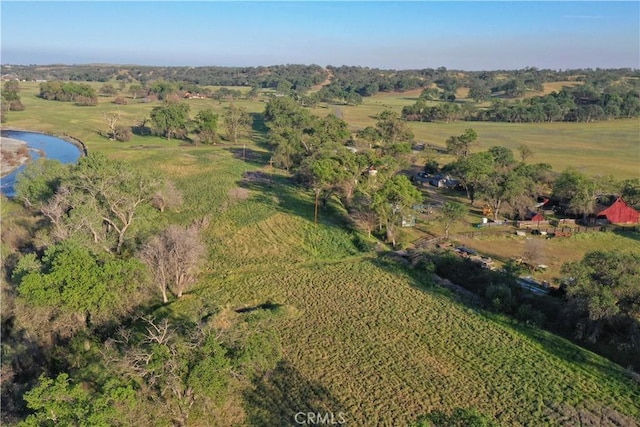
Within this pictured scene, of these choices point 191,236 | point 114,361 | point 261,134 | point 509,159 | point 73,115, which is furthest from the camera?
point 73,115

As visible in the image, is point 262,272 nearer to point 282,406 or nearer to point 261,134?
point 282,406

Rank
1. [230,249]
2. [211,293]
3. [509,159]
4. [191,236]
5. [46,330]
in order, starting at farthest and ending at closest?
[509,159], [230,249], [191,236], [211,293], [46,330]

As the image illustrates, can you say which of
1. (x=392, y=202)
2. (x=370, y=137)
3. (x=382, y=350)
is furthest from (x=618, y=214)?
(x=370, y=137)

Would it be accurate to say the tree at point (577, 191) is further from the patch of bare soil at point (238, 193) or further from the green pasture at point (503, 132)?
the patch of bare soil at point (238, 193)

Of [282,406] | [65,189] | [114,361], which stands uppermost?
[65,189]

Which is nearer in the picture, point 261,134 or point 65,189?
point 65,189

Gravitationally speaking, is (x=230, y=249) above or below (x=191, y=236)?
below

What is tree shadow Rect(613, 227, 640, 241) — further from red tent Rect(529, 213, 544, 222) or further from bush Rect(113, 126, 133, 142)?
bush Rect(113, 126, 133, 142)

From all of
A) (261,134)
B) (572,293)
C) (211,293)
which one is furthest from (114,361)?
(261,134)

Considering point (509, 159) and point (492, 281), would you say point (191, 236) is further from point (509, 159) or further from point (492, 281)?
point (509, 159)

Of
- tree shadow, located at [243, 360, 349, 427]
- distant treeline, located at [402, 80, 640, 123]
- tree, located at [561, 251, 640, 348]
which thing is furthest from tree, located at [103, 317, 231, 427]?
distant treeline, located at [402, 80, 640, 123]
